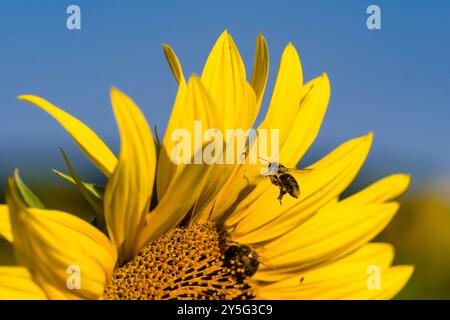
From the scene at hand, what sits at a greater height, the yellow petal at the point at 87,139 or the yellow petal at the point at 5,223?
Answer: the yellow petal at the point at 87,139

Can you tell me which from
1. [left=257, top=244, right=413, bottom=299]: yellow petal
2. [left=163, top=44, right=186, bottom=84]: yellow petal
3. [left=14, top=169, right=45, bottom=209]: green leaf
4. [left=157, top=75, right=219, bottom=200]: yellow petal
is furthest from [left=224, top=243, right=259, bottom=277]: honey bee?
[left=14, top=169, right=45, bottom=209]: green leaf

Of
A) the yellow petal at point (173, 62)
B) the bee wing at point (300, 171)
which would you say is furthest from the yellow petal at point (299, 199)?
the yellow petal at point (173, 62)

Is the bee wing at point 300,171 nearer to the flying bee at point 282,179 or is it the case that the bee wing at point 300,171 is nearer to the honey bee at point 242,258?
the flying bee at point 282,179

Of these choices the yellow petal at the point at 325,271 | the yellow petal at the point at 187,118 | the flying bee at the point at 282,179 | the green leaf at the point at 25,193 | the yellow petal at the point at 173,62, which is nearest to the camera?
the green leaf at the point at 25,193

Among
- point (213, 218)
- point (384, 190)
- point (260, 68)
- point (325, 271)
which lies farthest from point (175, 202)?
point (384, 190)

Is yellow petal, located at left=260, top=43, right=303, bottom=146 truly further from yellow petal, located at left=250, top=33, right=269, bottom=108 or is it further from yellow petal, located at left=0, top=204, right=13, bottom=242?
yellow petal, located at left=0, top=204, right=13, bottom=242
